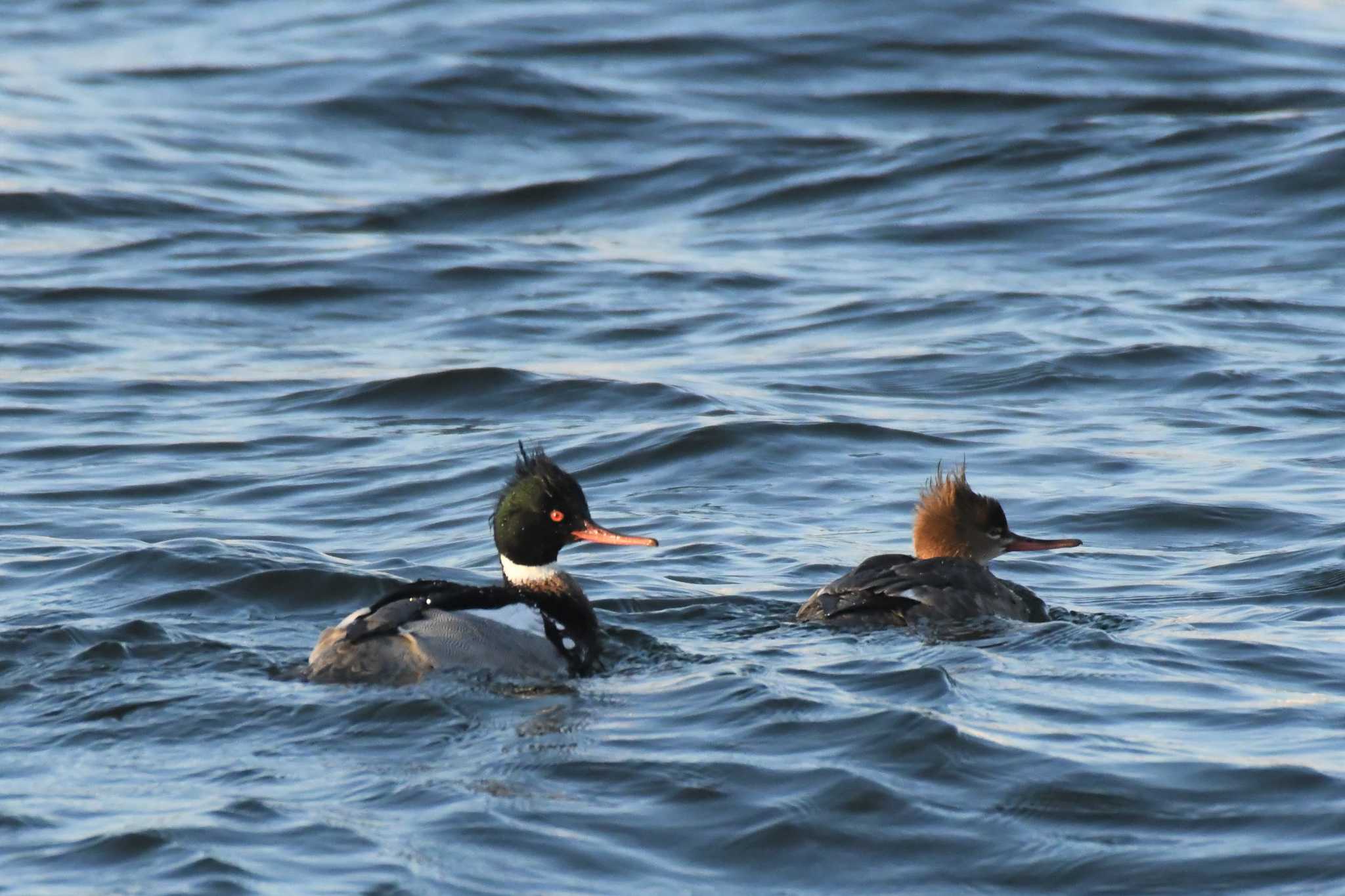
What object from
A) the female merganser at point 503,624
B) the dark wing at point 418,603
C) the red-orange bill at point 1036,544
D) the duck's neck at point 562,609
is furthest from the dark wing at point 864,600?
the dark wing at point 418,603

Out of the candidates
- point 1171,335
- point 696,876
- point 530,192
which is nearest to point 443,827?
point 696,876

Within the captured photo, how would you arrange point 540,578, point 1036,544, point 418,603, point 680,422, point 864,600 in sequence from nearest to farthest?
point 418,603 < point 864,600 < point 540,578 < point 1036,544 < point 680,422

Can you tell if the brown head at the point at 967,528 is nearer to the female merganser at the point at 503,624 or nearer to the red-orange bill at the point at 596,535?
the red-orange bill at the point at 596,535

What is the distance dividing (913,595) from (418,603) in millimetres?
1915

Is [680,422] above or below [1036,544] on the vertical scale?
above

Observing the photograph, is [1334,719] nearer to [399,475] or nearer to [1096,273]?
[399,475]

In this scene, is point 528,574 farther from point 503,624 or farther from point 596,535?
point 503,624

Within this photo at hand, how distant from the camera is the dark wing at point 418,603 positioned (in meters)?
7.03

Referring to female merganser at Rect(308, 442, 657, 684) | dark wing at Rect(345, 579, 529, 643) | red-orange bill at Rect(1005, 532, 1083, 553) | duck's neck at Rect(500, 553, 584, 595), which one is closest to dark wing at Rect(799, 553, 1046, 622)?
red-orange bill at Rect(1005, 532, 1083, 553)

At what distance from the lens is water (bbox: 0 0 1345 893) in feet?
19.3

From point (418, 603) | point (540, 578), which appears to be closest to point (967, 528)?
point (540, 578)

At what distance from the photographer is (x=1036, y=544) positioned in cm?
868

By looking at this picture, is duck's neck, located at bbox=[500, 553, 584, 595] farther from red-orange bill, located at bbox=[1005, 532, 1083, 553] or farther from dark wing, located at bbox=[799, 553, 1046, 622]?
red-orange bill, located at bbox=[1005, 532, 1083, 553]

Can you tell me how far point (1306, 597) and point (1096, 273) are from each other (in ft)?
22.2
